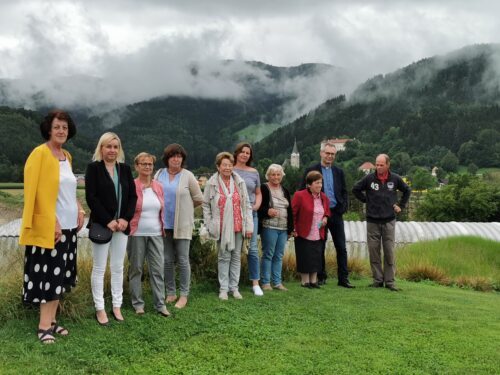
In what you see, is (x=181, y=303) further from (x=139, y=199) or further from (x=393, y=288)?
(x=393, y=288)

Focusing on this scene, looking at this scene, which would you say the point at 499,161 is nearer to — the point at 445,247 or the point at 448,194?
the point at 448,194

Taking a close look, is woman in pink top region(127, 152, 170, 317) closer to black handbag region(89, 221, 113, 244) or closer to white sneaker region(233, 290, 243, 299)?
black handbag region(89, 221, 113, 244)

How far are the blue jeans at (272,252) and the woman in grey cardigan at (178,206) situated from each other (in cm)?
138

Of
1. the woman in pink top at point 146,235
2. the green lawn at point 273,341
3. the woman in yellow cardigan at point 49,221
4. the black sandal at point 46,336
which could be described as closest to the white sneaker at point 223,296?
the green lawn at point 273,341

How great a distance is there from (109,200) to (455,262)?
324 inches

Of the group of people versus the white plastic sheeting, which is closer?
the group of people

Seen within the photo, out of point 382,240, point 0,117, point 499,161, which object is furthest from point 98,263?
point 499,161

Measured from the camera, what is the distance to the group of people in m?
4.22

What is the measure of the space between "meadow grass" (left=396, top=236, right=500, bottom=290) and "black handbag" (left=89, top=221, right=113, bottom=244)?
6.40 m

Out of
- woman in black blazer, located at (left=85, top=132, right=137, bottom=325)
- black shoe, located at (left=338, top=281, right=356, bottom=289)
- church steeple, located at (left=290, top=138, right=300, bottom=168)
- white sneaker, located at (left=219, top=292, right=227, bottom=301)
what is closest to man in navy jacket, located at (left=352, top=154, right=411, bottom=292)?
black shoe, located at (left=338, top=281, right=356, bottom=289)

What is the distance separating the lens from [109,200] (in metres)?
4.70

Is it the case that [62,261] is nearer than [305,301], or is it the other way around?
[62,261]

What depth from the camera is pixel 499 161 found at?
394ft

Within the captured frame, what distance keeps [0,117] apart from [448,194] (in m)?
91.2
